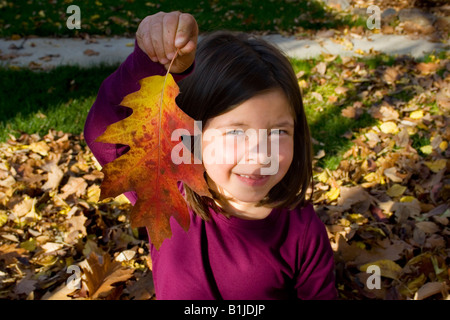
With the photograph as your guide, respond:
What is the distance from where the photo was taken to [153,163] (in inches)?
32.0

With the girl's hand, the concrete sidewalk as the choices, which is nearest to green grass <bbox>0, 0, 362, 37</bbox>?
the concrete sidewalk

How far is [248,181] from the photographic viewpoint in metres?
1.38

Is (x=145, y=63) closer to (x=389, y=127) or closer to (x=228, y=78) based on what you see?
(x=228, y=78)

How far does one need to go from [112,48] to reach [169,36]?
4.42m

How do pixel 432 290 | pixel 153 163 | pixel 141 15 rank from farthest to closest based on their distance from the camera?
1. pixel 141 15
2. pixel 432 290
3. pixel 153 163

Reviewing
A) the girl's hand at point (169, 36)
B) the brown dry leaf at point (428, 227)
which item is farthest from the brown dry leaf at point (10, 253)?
the brown dry leaf at point (428, 227)

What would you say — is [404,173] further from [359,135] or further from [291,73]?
[291,73]

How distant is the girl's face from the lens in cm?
130

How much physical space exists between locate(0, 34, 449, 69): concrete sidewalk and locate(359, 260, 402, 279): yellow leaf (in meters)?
3.01

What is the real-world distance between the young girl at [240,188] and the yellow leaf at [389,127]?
5.83 ft

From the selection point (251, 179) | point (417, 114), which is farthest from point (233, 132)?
A: point (417, 114)

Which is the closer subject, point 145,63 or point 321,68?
point 145,63

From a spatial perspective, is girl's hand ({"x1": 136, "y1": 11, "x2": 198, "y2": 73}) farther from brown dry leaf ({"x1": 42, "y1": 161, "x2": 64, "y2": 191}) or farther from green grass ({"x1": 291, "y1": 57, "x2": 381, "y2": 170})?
green grass ({"x1": 291, "y1": 57, "x2": 381, "y2": 170})
